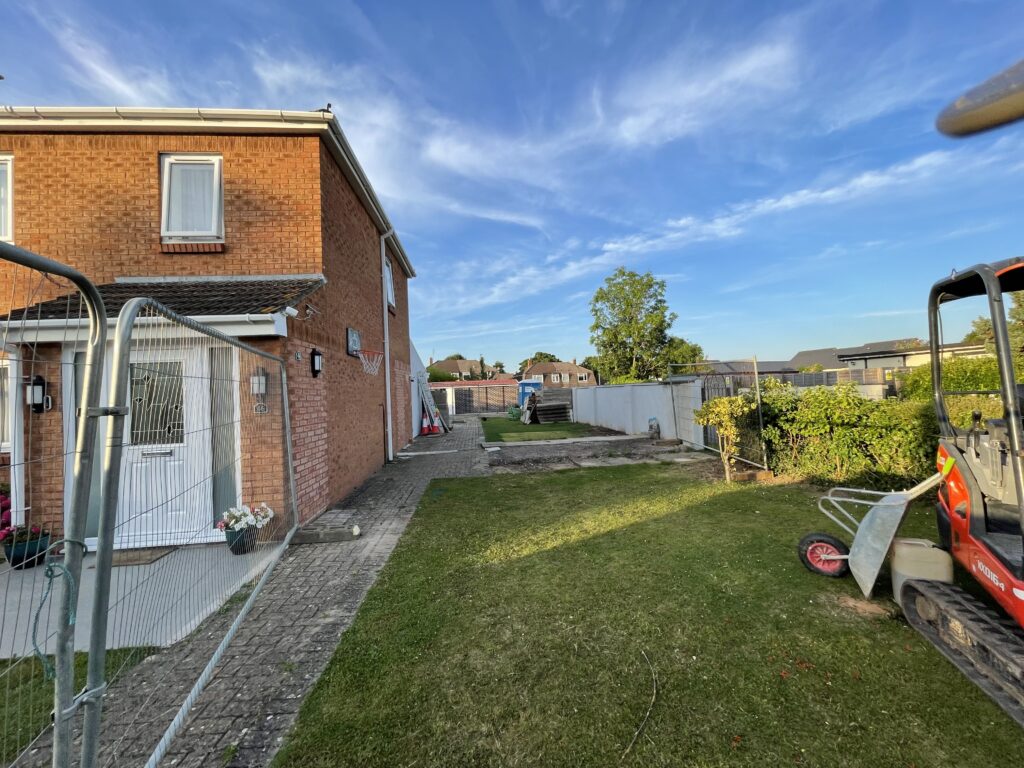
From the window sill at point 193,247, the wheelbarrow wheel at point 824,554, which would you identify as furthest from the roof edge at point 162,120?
the wheelbarrow wheel at point 824,554

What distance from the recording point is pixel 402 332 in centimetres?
1416

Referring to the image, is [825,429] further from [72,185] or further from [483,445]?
[72,185]

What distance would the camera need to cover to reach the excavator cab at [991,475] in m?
Answer: 2.48

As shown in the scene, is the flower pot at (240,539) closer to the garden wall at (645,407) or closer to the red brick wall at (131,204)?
the red brick wall at (131,204)

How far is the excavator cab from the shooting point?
2.48 metres

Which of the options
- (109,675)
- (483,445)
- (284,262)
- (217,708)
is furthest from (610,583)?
(483,445)

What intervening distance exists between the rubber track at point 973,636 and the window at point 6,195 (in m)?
10.6

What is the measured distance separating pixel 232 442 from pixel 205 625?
6.47 feet

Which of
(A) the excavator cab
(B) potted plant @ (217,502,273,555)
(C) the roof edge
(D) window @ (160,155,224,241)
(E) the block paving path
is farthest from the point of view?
(D) window @ (160,155,224,241)

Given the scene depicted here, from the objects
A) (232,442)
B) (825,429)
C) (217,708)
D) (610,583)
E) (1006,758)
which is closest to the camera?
(1006,758)

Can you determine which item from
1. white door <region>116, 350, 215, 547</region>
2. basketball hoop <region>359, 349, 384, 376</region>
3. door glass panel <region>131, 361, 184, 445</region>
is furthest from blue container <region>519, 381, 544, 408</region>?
door glass panel <region>131, 361, 184, 445</region>

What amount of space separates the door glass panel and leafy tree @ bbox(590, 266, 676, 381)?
1112 inches

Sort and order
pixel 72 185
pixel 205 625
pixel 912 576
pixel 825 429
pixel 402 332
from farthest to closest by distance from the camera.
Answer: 1. pixel 402 332
2. pixel 825 429
3. pixel 72 185
4. pixel 205 625
5. pixel 912 576

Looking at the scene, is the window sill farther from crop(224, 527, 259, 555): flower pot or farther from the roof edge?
crop(224, 527, 259, 555): flower pot
